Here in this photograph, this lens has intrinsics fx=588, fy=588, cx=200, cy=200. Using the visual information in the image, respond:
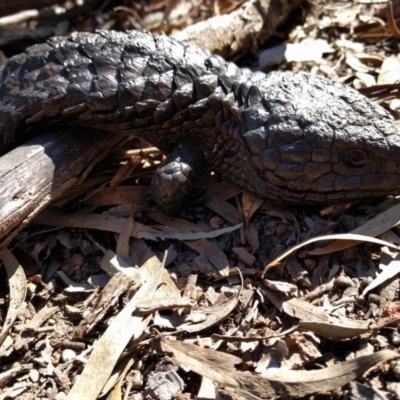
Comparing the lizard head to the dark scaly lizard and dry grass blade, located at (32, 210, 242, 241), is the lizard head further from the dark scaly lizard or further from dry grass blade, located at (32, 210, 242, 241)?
dry grass blade, located at (32, 210, 242, 241)

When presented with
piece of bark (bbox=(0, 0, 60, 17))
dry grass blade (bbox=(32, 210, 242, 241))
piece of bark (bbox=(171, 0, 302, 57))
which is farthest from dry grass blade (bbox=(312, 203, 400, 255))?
piece of bark (bbox=(0, 0, 60, 17))

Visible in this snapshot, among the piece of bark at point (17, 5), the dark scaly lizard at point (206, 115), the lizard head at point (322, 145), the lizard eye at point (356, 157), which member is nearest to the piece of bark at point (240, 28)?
the dark scaly lizard at point (206, 115)

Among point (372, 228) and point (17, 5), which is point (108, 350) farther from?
point (17, 5)

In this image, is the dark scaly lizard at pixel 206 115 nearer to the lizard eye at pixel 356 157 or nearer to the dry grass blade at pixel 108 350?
the lizard eye at pixel 356 157

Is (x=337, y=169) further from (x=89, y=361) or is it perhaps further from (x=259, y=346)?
(x=89, y=361)

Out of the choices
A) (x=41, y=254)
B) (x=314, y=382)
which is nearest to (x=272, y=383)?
(x=314, y=382)

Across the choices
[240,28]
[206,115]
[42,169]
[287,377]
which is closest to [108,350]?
[287,377]

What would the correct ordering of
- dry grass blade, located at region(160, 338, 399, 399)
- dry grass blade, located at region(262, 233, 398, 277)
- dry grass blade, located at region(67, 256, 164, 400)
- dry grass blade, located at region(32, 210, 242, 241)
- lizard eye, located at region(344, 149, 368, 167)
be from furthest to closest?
dry grass blade, located at region(32, 210, 242, 241) < lizard eye, located at region(344, 149, 368, 167) < dry grass blade, located at region(262, 233, 398, 277) < dry grass blade, located at region(67, 256, 164, 400) < dry grass blade, located at region(160, 338, 399, 399)
